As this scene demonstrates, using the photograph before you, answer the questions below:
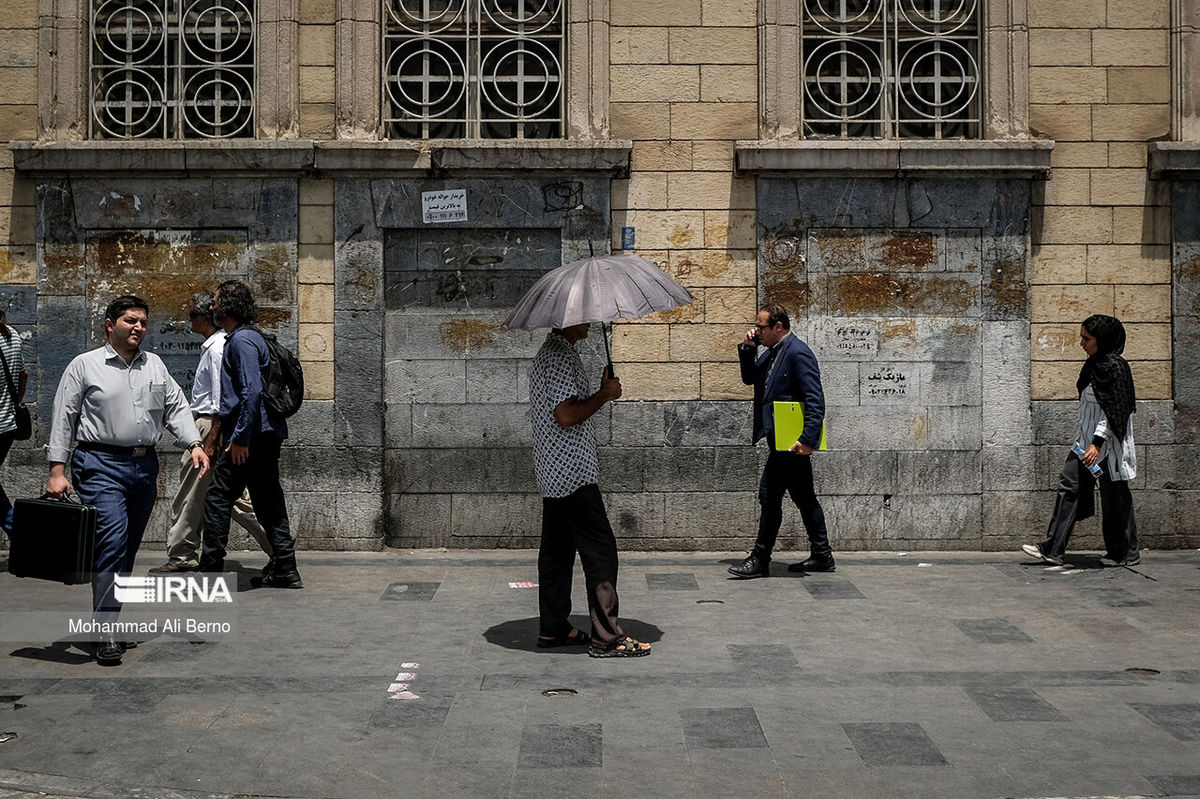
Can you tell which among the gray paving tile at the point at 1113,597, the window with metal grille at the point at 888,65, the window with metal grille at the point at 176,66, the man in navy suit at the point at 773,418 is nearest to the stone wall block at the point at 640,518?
the man in navy suit at the point at 773,418

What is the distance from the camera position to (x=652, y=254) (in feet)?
34.3

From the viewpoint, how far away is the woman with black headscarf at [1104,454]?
30.4ft

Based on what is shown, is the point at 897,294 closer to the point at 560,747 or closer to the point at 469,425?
the point at 469,425

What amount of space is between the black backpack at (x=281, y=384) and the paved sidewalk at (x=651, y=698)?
119cm

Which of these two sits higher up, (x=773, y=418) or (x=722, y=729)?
(x=773, y=418)

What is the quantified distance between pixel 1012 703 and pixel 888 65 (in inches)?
244

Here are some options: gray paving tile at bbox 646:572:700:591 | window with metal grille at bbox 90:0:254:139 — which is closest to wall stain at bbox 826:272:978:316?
gray paving tile at bbox 646:572:700:591

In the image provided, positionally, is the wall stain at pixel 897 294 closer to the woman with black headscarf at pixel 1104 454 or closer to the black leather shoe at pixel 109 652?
the woman with black headscarf at pixel 1104 454

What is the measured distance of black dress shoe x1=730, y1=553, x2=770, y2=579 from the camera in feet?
29.9

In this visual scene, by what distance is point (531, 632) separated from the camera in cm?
748

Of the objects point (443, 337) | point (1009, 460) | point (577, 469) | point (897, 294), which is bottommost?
point (1009, 460)

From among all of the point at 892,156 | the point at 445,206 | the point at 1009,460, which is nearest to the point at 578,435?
the point at 445,206

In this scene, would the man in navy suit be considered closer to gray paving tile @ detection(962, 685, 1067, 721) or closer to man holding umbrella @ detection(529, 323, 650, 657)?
man holding umbrella @ detection(529, 323, 650, 657)

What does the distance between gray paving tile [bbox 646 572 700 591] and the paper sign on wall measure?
3.21 metres
